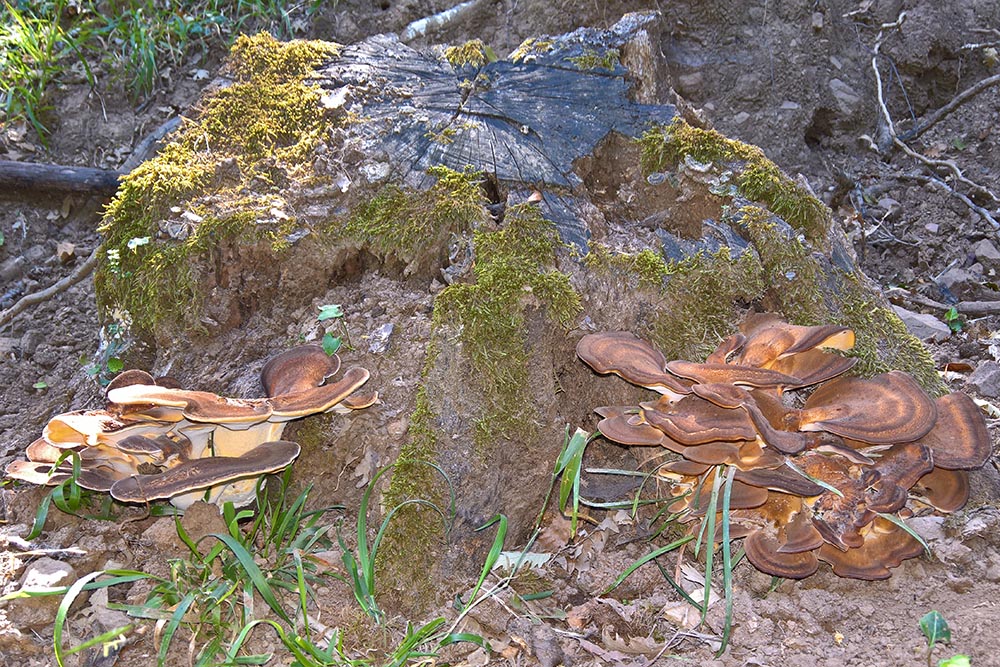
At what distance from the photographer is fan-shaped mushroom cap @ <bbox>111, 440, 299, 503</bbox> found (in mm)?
2852

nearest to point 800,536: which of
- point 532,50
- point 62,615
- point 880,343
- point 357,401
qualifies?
point 880,343

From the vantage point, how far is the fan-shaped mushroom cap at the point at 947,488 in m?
3.19

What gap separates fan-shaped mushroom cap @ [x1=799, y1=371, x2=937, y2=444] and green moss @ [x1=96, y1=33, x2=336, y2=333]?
8.48 feet

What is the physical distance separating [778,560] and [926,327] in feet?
9.79

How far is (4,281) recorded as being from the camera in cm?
593

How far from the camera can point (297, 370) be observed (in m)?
3.29

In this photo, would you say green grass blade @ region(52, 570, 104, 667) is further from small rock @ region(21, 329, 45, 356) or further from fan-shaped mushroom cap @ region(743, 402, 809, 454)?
small rock @ region(21, 329, 45, 356)

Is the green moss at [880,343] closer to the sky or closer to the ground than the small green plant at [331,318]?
closer to the ground

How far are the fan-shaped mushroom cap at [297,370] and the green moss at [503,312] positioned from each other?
54 centimetres

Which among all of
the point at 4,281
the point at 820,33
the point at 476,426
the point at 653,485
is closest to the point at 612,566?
the point at 653,485

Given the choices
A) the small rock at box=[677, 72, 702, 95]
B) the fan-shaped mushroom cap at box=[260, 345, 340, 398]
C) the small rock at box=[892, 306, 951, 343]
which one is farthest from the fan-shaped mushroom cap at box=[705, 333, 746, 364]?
the small rock at box=[677, 72, 702, 95]

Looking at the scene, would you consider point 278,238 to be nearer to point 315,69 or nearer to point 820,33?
point 315,69

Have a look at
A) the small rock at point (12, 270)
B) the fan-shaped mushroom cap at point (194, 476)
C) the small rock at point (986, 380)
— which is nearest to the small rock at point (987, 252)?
the small rock at point (986, 380)

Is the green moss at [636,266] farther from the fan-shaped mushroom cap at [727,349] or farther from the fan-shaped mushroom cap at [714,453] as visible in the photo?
the fan-shaped mushroom cap at [714,453]
